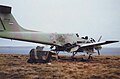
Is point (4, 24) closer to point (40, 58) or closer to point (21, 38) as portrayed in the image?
point (21, 38)

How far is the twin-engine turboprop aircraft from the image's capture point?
13039mm

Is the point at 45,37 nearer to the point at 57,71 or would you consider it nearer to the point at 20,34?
the point at 20,34

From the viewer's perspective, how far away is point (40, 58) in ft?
43.2

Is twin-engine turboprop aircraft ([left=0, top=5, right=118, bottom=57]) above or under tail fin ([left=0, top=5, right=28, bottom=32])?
under

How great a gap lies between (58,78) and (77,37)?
8.72 meters

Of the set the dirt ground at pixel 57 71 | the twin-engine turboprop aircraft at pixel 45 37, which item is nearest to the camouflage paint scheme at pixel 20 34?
the twin-engine turboprop aircraft at pixel 45 37

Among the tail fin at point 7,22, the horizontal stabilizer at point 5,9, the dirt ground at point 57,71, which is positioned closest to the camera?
the dirt ground at point 57,71

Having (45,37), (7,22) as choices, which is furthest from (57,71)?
(7,22)

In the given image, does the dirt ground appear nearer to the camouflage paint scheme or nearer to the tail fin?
the camouflage paint scheme

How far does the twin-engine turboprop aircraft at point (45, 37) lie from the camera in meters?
13.0

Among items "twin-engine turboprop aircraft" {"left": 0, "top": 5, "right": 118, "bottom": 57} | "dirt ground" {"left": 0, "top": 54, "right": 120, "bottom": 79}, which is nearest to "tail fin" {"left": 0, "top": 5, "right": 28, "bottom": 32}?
"twin-engine turboprop aircraft" {"left": 0, "top": 5, "right": 118, "bottom": 57}

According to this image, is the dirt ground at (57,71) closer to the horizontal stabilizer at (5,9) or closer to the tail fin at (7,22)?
the tail fin at (7,22)

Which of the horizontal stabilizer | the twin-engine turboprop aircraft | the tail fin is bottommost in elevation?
the twin-engine turboprop aircraft

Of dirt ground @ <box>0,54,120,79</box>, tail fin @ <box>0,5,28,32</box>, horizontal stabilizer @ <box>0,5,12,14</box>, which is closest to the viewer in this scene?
dirt ground @ <box>0,54,120,79</box>
